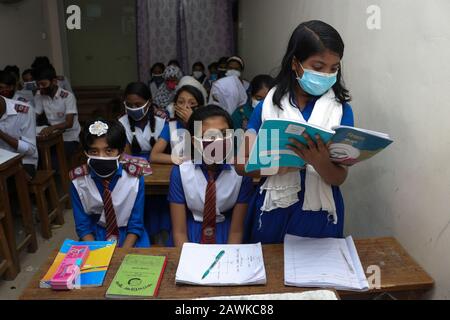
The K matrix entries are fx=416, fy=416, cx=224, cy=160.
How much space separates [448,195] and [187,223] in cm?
99

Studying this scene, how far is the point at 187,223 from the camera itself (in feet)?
5.77

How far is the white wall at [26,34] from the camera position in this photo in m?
4.77

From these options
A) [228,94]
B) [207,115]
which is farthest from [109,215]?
[228,94]

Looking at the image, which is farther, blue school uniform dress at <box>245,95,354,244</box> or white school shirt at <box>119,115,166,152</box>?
white school shirt at <box>119,115,166,152</box>

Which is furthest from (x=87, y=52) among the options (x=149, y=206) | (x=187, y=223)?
(x=187, y=223)

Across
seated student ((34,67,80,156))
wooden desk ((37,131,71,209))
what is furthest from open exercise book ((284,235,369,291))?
seated student ((34,67,80,156))

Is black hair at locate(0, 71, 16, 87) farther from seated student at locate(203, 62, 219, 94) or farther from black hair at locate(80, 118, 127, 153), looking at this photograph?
seated student at locate(203, 62, 219, 94)

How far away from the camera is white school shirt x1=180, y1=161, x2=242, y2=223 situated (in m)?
1.70

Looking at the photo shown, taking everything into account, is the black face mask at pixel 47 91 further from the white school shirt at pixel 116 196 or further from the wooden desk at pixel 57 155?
the white school shirt at pixel 116 196

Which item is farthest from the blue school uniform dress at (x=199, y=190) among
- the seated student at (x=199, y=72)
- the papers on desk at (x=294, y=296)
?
the seated student at (x=199, y=72)

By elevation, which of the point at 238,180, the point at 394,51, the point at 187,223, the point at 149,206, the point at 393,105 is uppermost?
the point at 394,51

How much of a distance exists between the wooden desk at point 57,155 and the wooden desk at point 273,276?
2069 millimetres

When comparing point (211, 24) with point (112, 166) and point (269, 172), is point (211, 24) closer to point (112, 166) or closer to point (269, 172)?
point (112, 166)
